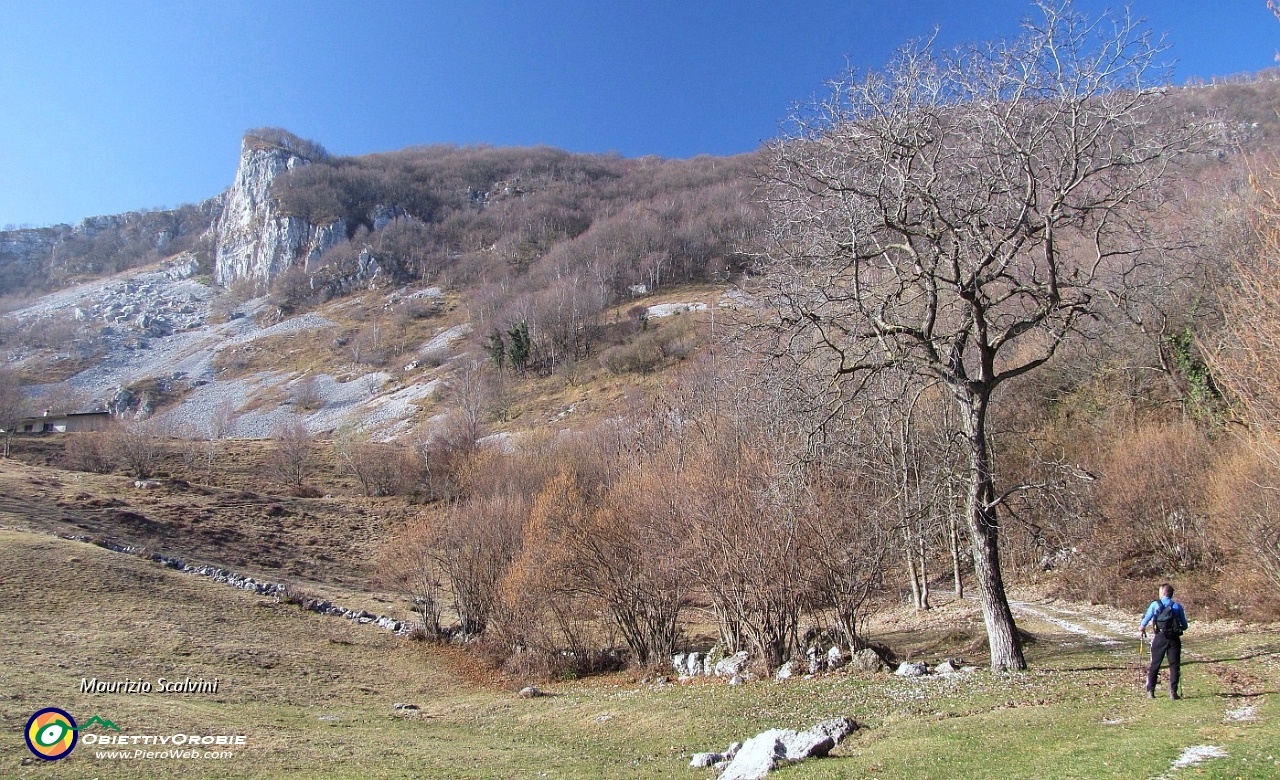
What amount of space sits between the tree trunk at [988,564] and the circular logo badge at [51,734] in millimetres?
15508

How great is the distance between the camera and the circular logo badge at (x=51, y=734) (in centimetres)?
1032

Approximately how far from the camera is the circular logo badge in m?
10.3

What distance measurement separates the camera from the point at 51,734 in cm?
1099

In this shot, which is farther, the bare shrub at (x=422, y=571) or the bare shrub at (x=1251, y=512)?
the bare shrub at (x=422, y=571)

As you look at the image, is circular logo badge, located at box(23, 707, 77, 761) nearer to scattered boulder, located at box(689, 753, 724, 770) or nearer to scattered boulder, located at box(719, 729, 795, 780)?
scattered boulder, located at box(689, 753, 724, 770)

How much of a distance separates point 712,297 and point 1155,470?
90604 millimetres

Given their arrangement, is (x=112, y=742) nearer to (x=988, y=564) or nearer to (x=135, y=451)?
(x=988, y=564)

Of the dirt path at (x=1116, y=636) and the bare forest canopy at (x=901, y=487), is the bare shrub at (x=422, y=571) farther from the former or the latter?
the dirt path at (x=1116, y=636)

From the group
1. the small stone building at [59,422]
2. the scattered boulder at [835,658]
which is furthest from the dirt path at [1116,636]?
the small stone building at [59,422]

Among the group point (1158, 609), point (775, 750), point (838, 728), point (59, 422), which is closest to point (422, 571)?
point (838, 728)

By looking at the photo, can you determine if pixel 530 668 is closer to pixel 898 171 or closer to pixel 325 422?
pixel 898 171

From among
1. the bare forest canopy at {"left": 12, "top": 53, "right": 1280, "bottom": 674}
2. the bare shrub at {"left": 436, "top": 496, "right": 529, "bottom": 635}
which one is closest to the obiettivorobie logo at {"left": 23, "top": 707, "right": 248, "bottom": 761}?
the bare forest canopy at {"left": 12, "top": 53, "right": 1280, "bottom": 674}

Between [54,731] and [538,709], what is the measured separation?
10.2m

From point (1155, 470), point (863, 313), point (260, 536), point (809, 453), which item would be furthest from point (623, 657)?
point (260, 536)
